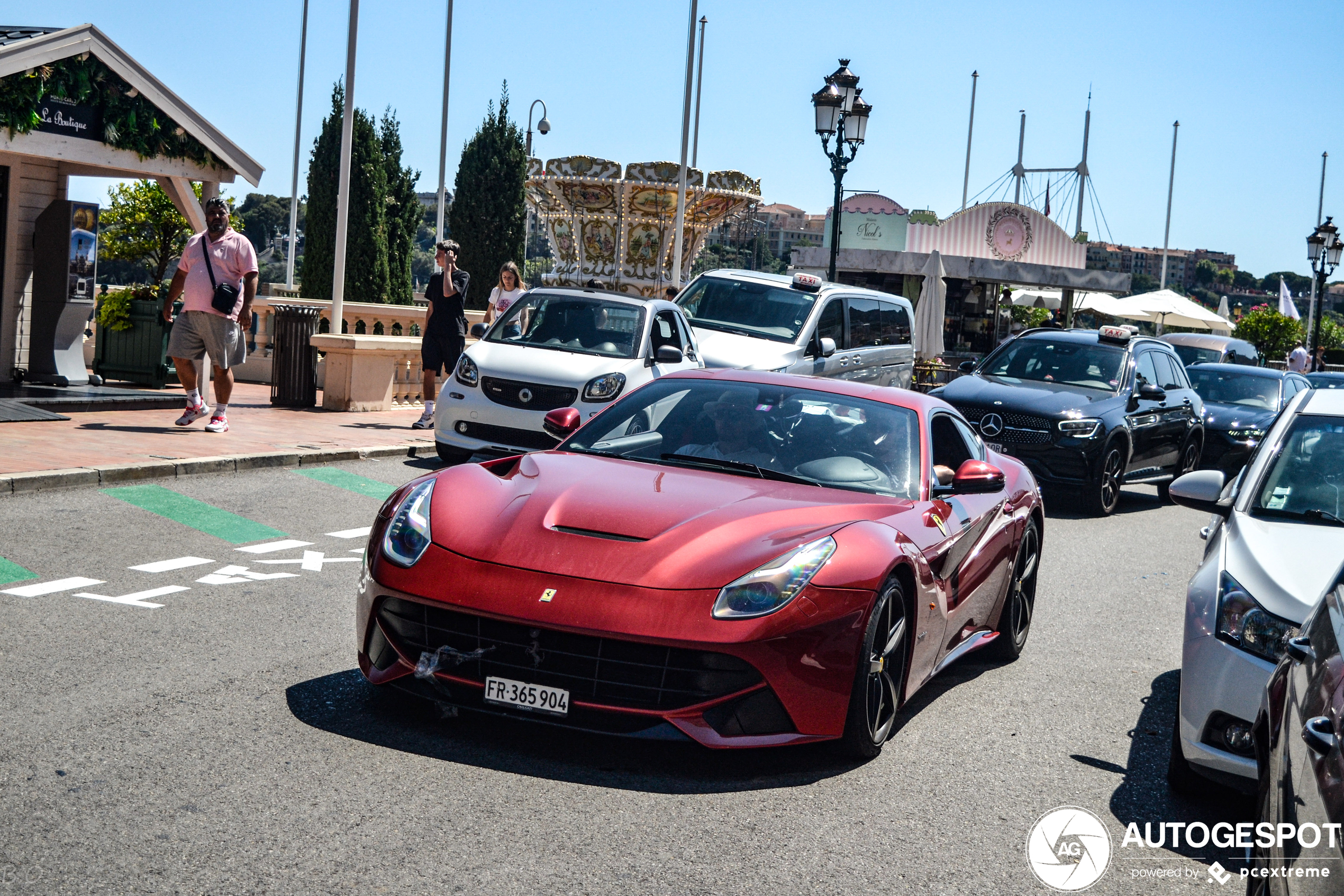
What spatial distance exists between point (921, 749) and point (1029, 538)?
2.31m

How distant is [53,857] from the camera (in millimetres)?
3621

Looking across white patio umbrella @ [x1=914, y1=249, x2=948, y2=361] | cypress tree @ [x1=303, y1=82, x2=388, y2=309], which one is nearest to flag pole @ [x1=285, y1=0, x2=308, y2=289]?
cypress tree @ [x1=303, y1=82, x2=388, y2=309]

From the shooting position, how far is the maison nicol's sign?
1400 centimetres

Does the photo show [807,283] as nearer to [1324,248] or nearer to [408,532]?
[408,532]

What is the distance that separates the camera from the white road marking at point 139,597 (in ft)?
22.6

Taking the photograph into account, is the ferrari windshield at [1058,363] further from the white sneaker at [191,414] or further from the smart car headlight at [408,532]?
the smart car headlight at [408,532]

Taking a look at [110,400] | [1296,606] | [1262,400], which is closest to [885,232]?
[1262,400]

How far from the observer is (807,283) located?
16.8 meters

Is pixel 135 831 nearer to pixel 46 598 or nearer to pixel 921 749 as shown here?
pixel 921 749

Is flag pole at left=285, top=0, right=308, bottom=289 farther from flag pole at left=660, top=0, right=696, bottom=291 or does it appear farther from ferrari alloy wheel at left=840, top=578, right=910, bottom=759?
ferrari alloy wheel at left=840, top=578, right=910, bottom=759

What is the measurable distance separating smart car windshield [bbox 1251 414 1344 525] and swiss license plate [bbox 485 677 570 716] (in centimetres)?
304

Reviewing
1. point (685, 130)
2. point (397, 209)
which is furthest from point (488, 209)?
point (685, 130)

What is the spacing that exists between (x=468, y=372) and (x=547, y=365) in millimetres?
727

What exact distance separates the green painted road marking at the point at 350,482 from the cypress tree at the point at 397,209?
2666 cm
